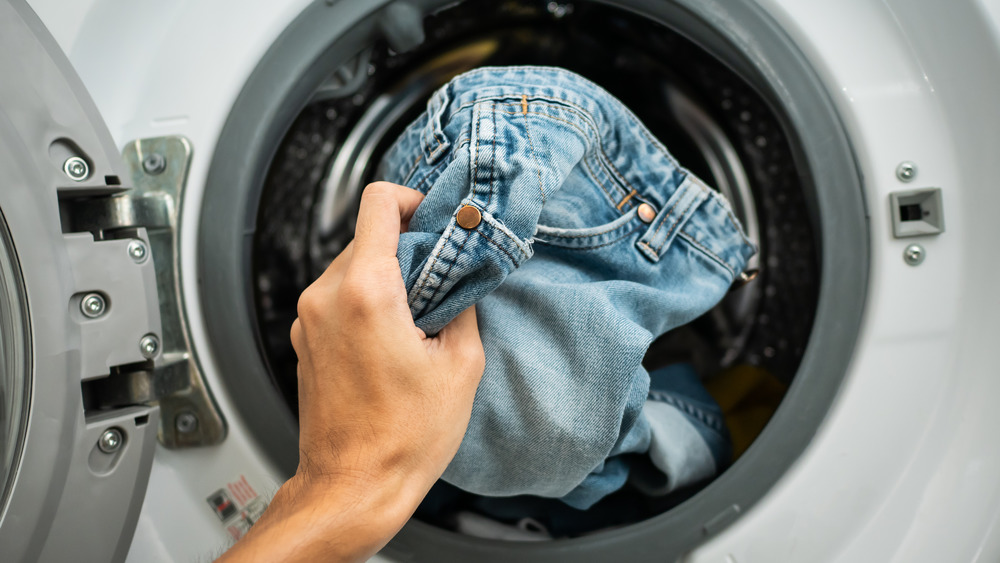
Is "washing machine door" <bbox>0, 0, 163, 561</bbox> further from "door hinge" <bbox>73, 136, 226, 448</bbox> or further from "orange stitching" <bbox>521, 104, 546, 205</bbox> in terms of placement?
"orange stitching" <bbox>521, 104, 546, 205</bbox>

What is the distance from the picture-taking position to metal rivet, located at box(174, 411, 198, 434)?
1.92 feet

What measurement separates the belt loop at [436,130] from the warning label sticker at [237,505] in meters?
0.37

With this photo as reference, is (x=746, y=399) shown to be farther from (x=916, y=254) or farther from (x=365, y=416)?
(x=365, y=416)

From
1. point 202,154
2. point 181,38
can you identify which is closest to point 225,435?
point 202,154

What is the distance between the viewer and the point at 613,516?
708 millimetres

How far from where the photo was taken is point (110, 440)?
0.50m

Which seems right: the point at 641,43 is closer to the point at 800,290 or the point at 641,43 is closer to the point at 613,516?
the point at 800,290

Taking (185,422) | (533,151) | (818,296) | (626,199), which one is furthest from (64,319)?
(818,296)

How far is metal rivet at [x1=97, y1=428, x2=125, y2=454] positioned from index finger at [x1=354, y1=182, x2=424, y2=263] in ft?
0.88

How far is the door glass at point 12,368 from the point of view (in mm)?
455

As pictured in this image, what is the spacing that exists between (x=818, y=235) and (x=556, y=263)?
0.27 metres

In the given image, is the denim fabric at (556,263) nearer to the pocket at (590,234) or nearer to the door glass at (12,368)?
the pocket at (590,234)

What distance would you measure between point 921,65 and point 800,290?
12.1 inches

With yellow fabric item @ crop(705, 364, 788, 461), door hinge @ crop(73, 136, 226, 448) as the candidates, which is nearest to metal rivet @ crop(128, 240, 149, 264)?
door hinge @ crop(73, 136, 226, 448)
